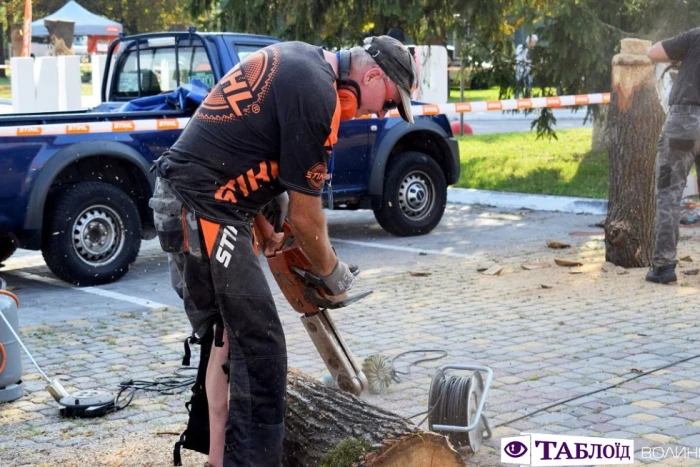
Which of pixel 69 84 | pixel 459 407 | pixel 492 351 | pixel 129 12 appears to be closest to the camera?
pixel 459 407

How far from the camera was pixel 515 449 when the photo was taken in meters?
4.20

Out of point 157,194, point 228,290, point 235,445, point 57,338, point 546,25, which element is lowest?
point 57,338

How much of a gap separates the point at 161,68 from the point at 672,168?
16.2ft

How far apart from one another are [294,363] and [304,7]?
8.97 m

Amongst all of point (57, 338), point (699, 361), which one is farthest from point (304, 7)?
point (699, 361)

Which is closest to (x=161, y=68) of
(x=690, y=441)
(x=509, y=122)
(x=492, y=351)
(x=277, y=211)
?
(x=492, y=351)

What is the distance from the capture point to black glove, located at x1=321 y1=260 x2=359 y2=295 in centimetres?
386

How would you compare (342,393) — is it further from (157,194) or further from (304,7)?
(304,7)

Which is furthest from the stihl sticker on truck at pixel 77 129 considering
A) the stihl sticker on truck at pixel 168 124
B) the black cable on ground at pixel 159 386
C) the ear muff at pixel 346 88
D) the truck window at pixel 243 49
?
the ear muff at pixel 346 88

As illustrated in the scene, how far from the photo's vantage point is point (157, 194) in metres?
3.92

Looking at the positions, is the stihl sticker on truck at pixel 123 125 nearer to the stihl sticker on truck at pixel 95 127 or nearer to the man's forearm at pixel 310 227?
the stihl sticker on truck at pixel 95 127

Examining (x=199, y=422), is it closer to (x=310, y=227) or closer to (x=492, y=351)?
(x=310, y=227)

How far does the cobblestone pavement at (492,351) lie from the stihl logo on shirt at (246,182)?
148 centimetres

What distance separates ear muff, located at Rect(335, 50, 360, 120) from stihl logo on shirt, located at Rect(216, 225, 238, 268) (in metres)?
0.60
